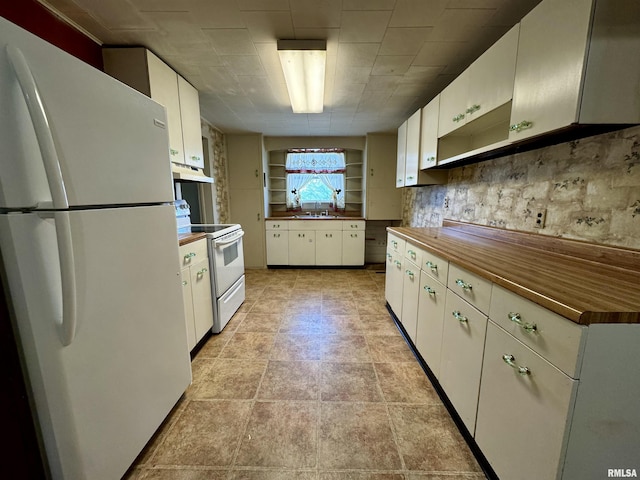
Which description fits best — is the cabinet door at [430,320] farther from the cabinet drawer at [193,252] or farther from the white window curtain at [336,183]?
the white window curtain at [336,183]

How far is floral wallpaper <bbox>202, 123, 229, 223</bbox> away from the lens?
147 inches

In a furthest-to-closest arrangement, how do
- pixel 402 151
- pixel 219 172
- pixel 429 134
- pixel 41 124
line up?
pixel 219 172 < pixel 402 151 < pixel 429 134 < pixel 41 124

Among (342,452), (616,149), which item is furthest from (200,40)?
(342,452)

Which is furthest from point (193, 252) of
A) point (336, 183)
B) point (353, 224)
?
point (336, 183)

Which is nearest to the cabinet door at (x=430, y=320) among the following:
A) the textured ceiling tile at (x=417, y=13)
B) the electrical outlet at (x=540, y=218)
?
the electrical outlet at (x=540, y=218)

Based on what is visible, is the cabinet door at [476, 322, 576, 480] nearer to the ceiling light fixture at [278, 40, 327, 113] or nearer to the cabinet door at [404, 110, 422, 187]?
the ceiling light fixture at [278, 40, 327, 113]

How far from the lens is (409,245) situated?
82.4 inches

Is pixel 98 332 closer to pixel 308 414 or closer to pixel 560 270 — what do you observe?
pixel 308 414

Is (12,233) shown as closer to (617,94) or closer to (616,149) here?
(617,94)

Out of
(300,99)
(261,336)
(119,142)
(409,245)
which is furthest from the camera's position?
(300,99)

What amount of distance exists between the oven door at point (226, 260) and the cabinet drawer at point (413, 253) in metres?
1.66

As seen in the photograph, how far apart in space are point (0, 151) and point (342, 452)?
5.69ft

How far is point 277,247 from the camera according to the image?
4.47 metres

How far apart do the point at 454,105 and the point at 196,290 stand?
2558 millimetres
